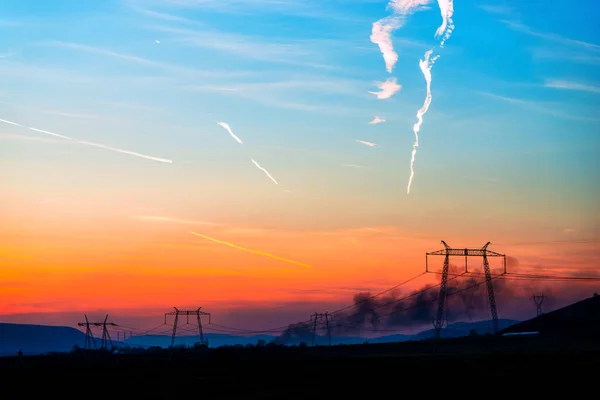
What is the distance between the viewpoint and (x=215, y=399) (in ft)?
287

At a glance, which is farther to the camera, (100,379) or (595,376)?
(100,379)

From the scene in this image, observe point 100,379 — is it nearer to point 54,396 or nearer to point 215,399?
point 54,396

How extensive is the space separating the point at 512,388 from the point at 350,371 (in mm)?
45187

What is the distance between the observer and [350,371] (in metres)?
132

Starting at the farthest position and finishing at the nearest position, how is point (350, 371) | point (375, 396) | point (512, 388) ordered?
point (350, 371)
point (512, 388)
point (375, 396)

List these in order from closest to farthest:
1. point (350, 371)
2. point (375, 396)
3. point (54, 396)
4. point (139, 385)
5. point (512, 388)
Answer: point (375, 396), point (512, 388), point (54, 396), point (139, 385), point (350, 371)

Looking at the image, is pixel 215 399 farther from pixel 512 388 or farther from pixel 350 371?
pixel 350 371

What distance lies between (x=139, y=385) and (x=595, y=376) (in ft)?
209

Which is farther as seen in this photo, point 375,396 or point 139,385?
point 139,385

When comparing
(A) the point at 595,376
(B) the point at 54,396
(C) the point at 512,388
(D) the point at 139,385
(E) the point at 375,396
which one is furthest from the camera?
(D) the point at 139,385

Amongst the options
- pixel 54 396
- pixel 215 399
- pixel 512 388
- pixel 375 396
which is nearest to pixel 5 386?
pixel 54 396

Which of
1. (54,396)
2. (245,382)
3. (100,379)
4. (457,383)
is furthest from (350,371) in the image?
(54,396)

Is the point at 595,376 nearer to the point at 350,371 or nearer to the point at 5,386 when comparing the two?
the point at 350,371

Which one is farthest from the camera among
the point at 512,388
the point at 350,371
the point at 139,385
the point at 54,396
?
the point at 350,371
